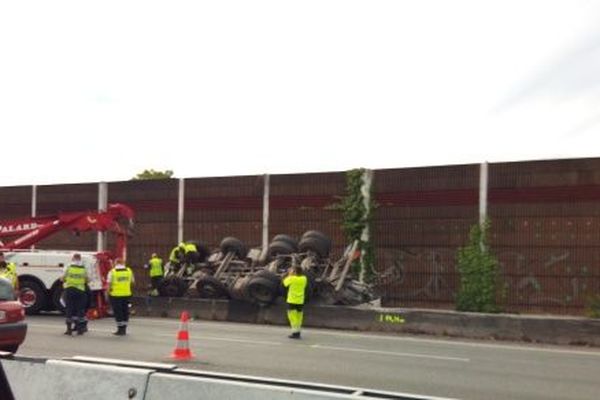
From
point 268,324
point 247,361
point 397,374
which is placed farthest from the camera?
point 268,324

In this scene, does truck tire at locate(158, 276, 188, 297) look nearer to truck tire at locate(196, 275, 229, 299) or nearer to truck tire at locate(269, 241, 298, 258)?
truck tire at locate(196, 275, 229, 299)

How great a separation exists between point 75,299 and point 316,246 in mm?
8272

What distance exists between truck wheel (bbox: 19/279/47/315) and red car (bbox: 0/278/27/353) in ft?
29.9

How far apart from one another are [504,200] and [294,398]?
19.7 meters

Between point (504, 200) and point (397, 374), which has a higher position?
point (504, 200)

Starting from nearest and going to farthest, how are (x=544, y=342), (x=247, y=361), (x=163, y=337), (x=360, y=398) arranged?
(x=360, y=398) → (x=247, y=361) → (x=163, y=337) → (x=544, y=342)

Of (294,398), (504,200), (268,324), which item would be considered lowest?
(268,324)

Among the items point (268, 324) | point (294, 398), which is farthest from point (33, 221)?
point (294, 398)

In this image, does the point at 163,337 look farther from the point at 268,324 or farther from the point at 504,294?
the point at 504,294

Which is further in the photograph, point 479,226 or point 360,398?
point 479,226

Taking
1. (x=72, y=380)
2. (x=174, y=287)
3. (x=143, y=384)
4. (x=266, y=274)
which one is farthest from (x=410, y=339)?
(x=143, y=384)

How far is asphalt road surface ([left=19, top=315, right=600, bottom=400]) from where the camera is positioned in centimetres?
1063

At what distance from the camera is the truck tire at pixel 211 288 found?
2200cm

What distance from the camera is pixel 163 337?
15.9m
